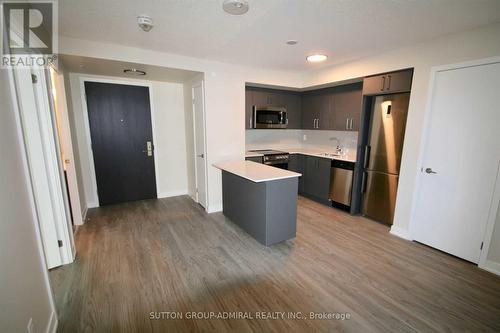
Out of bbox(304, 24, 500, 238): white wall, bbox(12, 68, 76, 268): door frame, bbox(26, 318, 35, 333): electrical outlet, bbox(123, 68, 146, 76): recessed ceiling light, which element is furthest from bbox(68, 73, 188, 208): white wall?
bbox(304, 24, 500, 238): white wall

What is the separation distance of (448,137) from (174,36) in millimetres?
3326

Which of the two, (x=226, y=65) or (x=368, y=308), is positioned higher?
(x=226, y=65)

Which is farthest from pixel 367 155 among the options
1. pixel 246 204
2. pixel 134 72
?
pixel 134 72

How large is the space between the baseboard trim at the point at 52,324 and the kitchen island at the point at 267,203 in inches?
76.3

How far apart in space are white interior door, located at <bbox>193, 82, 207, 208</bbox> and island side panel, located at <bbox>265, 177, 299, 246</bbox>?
1.60 m

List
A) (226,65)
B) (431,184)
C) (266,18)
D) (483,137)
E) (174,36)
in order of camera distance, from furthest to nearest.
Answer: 1. (226,65)
2. (431,184)
3. (174,36)
4. (483,137)
5. (266,18)

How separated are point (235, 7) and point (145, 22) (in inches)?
34.8

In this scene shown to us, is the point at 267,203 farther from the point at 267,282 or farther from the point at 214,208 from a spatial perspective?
the point at 214,208

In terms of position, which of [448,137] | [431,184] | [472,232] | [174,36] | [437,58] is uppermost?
[174,36]

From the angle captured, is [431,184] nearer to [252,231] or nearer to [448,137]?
[448,137]

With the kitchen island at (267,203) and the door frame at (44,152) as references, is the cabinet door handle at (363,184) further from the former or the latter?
the door frame at (44,152)

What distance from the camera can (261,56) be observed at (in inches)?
129

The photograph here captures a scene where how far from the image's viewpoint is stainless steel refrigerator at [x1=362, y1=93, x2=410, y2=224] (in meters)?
3.05

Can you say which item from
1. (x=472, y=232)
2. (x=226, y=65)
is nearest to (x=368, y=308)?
(x=472, y=232)
